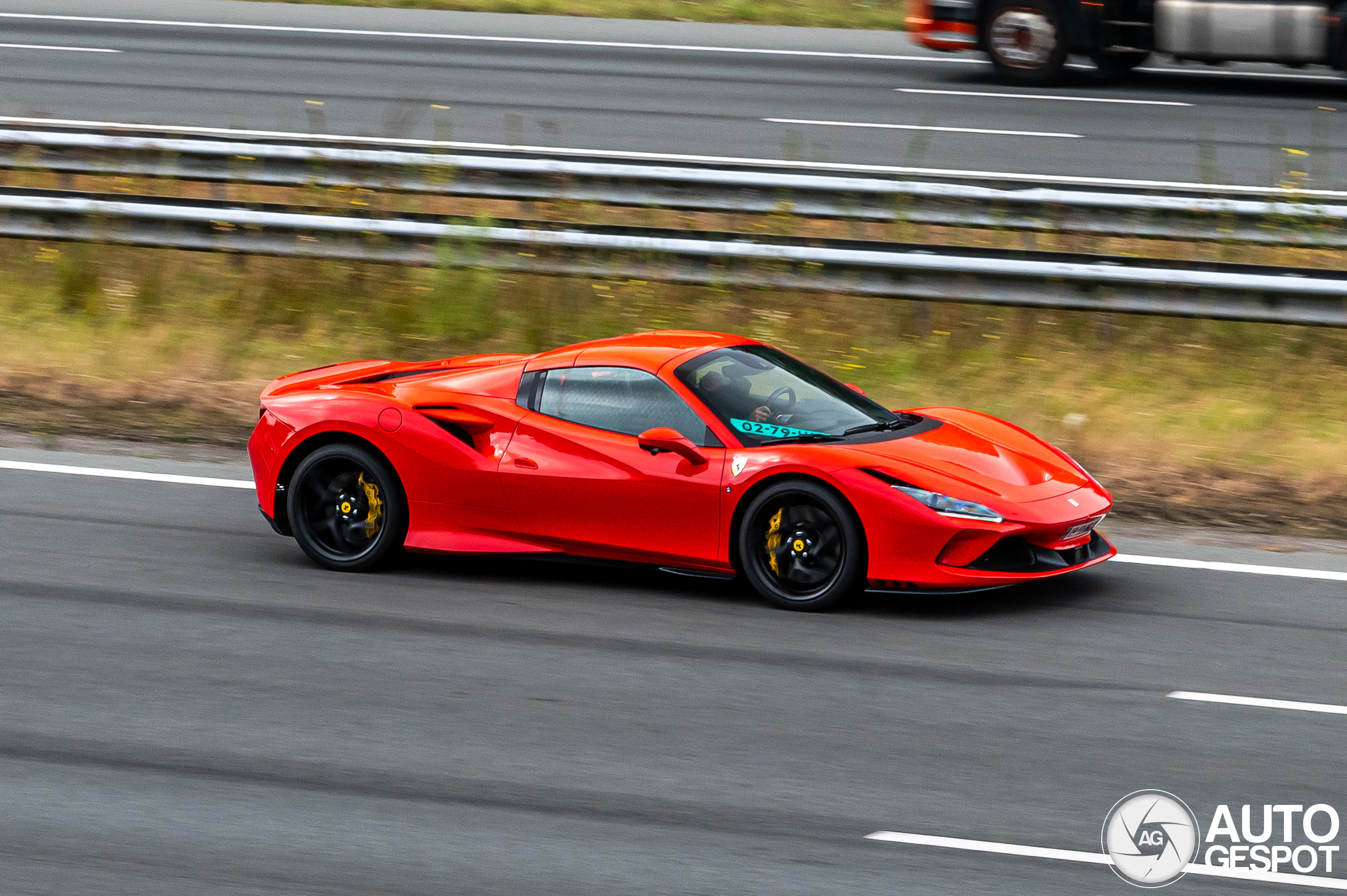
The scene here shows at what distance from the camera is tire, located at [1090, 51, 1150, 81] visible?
1953cm

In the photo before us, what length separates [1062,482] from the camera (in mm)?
7840

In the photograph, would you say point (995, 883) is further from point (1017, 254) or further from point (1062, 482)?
point (1017, 254)

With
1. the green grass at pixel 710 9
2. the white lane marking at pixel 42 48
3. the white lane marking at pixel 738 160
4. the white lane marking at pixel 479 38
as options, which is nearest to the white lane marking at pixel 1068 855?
the white lane marking at pixel 738 160

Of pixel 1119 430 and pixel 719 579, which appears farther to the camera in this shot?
pixel 1119 430

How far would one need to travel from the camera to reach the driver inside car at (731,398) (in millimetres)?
7805

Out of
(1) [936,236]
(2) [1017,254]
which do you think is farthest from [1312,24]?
(2) [1017,254]

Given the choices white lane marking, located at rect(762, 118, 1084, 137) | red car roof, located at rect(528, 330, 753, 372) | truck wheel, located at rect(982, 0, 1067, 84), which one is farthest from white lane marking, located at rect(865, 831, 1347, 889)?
truck wheel, located at rect(982, 0, 1067, 84)

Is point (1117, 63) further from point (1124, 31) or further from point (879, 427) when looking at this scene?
point (879, 427)

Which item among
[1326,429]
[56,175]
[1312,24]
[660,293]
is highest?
[1312,24]

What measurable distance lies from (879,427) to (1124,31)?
12500 mm

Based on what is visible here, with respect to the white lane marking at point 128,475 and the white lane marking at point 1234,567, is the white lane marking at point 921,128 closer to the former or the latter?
the white lane marking at point 1234,567

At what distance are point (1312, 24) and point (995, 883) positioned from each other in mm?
15036

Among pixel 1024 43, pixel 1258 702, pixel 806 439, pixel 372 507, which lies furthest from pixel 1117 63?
pixel 1258 702

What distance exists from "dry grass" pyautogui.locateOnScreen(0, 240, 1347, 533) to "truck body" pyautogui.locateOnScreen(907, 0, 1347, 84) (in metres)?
7.16
